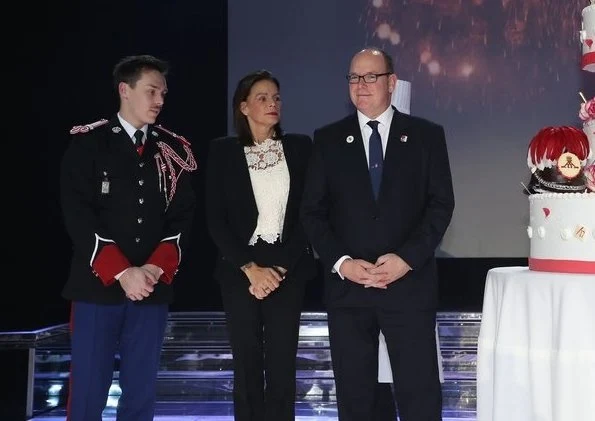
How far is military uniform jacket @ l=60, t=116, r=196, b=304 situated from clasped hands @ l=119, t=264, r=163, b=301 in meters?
0.03

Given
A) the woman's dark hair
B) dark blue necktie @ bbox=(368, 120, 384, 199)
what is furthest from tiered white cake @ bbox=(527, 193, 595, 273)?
the woman's dark hair

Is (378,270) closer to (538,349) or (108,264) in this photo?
(538,349)

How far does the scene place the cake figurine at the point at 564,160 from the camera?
2.56 meters

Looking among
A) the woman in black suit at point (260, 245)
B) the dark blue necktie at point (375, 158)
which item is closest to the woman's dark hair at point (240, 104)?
the woman in black suit at point (260, 245)

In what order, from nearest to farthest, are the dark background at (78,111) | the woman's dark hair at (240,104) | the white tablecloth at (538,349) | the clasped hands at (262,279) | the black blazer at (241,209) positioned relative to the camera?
1. the white tablecloth at (538,349)
2. the clasped hands at (262,279)
3. the black blazer at (241,209)
4. the woman's dark hair at (240,104)
5. the dark background at (78,111)

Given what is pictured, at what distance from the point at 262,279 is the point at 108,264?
0.53 m

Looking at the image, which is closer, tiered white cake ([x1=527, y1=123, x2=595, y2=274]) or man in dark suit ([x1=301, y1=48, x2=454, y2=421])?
tiered white cake ([x1=527, y1=123, x2=595, y2=274])

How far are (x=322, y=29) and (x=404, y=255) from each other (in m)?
3.40

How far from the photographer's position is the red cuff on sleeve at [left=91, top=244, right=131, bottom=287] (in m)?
2.78

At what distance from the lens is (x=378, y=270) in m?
2.70

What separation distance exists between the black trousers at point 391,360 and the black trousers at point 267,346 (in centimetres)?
24

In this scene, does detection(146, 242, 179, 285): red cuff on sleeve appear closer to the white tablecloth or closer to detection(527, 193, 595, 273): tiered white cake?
the white tablecloth

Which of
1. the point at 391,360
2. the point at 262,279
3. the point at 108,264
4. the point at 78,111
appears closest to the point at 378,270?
the point at 391,360

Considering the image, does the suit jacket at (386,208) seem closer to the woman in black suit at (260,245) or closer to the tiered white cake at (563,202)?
the woman in black suit at (260,245)
